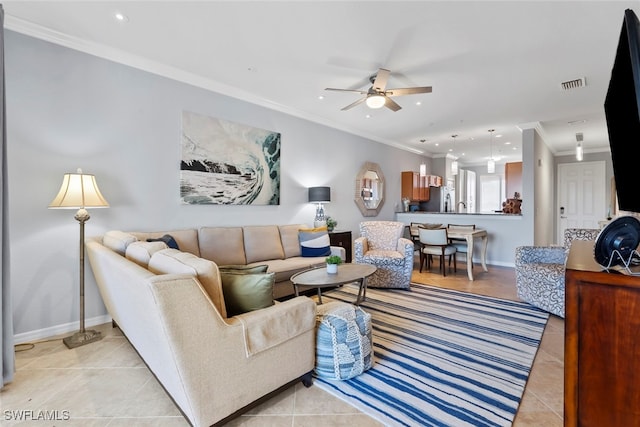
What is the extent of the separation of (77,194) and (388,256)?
3.40 meters

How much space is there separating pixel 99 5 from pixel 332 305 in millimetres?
2931

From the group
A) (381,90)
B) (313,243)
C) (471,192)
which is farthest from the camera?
(471,192)

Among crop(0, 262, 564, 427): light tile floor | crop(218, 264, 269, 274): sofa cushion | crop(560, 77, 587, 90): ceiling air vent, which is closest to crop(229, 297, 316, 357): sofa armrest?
crop(218, 264, 269, 274): sofa cushion

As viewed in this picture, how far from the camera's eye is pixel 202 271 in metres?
1.49

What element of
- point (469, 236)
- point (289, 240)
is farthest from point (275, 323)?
point (469, 236)

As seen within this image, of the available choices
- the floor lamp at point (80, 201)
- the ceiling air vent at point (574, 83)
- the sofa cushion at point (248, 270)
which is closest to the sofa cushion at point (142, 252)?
the sofa cushion at point (248, 270)

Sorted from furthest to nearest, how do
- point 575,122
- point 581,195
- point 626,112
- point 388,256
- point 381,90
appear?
1. point 581,195
2. point 575,122
3. point 388,256
4. point 381,90
5. point 626,112

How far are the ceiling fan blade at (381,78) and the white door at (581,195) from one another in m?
7.34

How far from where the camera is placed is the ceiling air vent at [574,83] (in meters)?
3.49

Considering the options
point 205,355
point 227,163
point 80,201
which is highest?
point 227,163

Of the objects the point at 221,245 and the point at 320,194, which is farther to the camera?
the point at 320,194

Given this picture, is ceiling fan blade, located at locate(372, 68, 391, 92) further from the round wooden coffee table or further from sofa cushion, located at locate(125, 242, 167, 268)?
sofa cushion, located at locate(125, 242, 167, 268)

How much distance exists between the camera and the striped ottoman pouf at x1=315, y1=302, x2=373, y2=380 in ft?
6.23

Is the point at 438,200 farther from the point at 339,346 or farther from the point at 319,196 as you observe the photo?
the point at 339,346
